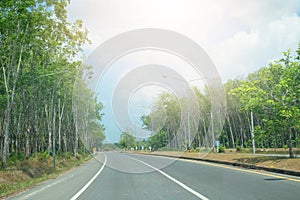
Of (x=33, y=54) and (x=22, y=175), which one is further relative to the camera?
(x=33, y=54)

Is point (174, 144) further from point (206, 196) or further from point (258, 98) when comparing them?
point (206, 196)

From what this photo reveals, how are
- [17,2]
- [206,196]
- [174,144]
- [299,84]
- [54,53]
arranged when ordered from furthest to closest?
1. [174,144]
2. [54,53]
3. [299,84]
4. [17,2]
5. [206,196]

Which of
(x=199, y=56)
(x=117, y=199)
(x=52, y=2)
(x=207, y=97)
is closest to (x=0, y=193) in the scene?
(x=117, y=199)

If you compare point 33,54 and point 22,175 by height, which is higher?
point 33,54

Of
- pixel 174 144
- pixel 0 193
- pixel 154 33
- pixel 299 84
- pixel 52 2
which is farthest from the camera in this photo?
pixel 174 144

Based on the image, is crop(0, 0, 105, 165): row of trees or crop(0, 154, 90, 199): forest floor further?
crop(0, 0, 105, 165): row of trees

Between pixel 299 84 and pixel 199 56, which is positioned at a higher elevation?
pixel 199 56

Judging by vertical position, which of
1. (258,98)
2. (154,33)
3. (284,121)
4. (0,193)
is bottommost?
(0,193)

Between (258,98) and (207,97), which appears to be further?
(207,97)

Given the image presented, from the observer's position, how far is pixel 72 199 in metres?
9.86

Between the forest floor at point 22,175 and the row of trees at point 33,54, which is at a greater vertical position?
the row of trees at point 33,54

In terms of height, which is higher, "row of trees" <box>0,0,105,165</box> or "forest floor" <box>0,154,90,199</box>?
"row of trees" <box>0,0,105,165</box>

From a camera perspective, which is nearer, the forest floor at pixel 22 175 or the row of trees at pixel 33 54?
the forest floor at pixel 22 175

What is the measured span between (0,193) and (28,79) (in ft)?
49.6
